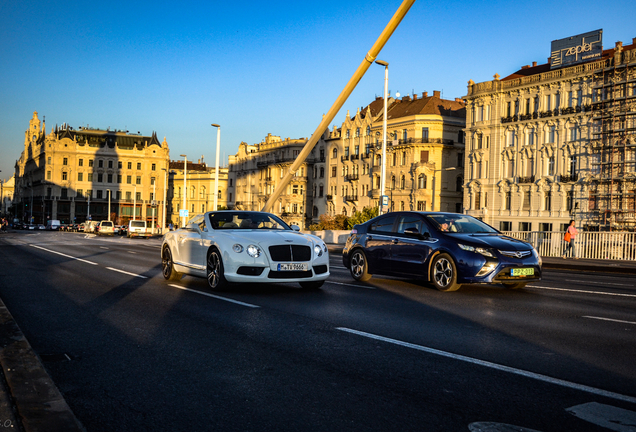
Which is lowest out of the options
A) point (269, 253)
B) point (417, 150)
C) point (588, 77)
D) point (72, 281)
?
point (72, 281)

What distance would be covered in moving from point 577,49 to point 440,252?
187 feet

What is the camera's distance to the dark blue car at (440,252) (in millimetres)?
11289

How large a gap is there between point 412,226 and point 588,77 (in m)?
54.0

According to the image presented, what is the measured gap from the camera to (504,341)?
6695 millimetres

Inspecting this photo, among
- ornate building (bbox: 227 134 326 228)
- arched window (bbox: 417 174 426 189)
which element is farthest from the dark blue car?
ornate building (bbox: 227 134 326 228)

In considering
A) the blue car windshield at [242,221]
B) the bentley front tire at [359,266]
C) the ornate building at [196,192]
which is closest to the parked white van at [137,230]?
the bentley front tire at [359,266]

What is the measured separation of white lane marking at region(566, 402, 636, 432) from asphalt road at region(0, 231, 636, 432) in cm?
2

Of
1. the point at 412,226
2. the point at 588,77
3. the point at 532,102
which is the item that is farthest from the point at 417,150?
the point at 412,226

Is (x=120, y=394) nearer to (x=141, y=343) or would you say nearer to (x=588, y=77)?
(x=141, y=343)

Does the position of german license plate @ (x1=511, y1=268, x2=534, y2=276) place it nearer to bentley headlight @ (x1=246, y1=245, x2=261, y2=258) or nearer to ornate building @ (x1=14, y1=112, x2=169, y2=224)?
bentley headlight @ (x1=246, y1=245, x2=261, y2=258)

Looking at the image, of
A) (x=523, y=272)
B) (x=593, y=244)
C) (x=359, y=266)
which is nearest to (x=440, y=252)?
(x=523, y=272)

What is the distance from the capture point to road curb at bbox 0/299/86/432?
374 centimetres

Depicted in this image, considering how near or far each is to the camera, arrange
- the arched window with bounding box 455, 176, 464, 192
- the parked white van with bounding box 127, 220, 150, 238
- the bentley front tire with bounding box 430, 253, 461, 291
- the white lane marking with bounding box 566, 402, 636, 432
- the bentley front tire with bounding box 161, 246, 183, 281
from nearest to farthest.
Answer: the white lane marking with bounding box 566, 402, 636, 432 → the bentley front tire with bounding box 430, 253, 461, 291 → the bentley front tire with bounding box 161, 246, 183, 281 → the parked white van with bounding box 127, 220, 150, 238 → the arched window with bounding box 455, 176, 464, 192

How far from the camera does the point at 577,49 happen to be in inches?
2418
